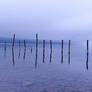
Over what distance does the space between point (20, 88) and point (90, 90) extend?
4815 millimetres

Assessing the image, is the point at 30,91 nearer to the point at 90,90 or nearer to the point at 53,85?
the point at 53,85

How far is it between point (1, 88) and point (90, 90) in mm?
6093

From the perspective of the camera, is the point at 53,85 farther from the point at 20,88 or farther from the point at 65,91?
the point at 20,88

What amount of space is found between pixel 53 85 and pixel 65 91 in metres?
1.66

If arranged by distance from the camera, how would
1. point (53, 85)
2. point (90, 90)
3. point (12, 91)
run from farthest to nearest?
point (53, 85), point (90, 90), point (12, 91)

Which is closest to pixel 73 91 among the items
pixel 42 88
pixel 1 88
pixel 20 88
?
pixel 42 88

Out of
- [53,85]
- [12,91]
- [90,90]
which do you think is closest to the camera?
[12,91]

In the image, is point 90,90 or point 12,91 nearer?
point 12,91

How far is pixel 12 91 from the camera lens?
10.9 m

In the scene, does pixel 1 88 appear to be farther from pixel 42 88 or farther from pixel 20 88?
pixel 42 88

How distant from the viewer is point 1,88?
1157 cm

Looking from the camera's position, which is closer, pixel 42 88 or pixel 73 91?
pixel 73 91

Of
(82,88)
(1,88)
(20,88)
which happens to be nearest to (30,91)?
(20,88)

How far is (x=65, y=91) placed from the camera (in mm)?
11242
